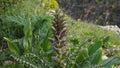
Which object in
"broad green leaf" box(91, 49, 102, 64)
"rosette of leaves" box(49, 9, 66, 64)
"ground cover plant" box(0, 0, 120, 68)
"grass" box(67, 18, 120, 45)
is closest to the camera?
"rosette of leaves" box(49, 9, 66, 64)

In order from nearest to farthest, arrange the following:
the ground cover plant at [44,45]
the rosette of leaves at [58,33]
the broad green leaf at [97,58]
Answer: the rosette of leaves at [58,33], the ground cover plant at [44,45], the broad green leaf at [97,58]

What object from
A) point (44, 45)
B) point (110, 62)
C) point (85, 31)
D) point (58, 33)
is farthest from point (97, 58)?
point (85, 31)

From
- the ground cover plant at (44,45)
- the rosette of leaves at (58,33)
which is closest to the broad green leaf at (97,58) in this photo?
the ground cover plant at (44,45)

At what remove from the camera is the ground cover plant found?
5207 millimetres

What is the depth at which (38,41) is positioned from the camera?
6.83 metres

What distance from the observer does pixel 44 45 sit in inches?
251

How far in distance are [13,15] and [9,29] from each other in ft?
1.06

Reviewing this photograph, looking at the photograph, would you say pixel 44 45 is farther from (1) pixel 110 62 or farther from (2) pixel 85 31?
(2) pixel 85 31

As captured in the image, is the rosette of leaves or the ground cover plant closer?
the rosette of leaves

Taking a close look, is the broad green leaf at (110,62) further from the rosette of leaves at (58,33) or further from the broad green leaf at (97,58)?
the rosette of leaves at (58,33)

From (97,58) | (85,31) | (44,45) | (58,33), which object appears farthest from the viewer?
(85,31)

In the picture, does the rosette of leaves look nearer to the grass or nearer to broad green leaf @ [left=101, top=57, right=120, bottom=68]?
broad green leaf @ [left=101, top=57, right=120, bottom=68]

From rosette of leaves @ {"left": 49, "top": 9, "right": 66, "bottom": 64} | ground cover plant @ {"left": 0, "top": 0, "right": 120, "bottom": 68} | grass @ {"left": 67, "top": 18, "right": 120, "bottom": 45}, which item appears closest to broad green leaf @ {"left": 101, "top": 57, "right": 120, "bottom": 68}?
ground cover plant @ {"left": 0, "top": 0, "right": 120, "bottom": 68}

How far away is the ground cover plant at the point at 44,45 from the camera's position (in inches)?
205
